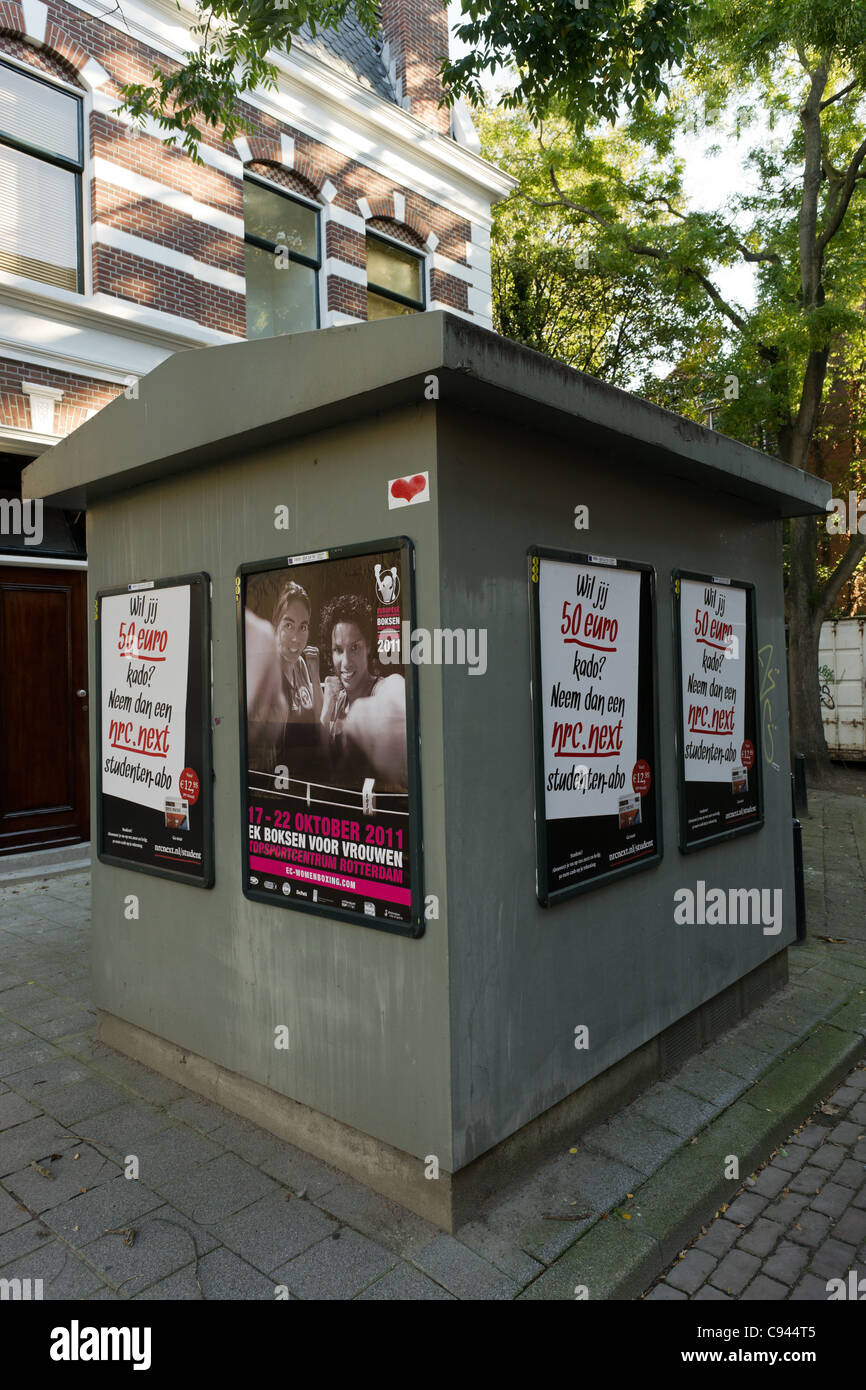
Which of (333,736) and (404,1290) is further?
(333,736)

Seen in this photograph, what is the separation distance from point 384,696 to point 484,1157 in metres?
1.69

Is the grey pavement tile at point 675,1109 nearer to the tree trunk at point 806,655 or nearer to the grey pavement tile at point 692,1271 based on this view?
the grey pavement tile at point 692,1271

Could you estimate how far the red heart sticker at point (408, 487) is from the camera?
299 centimetres

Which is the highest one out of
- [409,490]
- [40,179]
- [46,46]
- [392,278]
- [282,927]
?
[46,46]

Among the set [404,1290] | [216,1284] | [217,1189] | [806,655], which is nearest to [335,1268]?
[404,1290]

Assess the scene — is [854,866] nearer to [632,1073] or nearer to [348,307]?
[632,1073]

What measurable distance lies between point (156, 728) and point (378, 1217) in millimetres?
2276

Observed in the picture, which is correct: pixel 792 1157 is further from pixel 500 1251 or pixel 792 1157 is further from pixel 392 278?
pixel 392 278

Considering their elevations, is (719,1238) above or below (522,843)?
below

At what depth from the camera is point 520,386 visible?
2.92 metres

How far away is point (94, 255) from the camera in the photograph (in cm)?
926

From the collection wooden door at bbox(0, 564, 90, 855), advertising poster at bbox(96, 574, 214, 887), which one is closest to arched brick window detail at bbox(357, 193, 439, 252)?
wooden door at bbox(0, 564, 90, 855)

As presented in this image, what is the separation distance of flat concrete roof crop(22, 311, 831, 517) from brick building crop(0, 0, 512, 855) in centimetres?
497

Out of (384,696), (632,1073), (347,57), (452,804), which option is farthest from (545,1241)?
(347,57)
